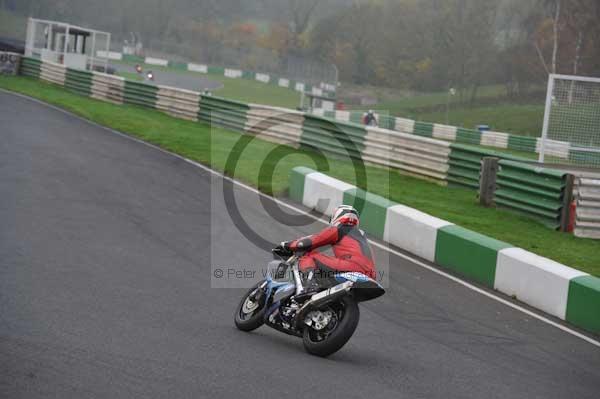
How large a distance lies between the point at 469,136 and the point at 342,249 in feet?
118

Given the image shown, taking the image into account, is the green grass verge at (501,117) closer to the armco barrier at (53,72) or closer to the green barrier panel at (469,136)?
the green barrier panel at (469,136)

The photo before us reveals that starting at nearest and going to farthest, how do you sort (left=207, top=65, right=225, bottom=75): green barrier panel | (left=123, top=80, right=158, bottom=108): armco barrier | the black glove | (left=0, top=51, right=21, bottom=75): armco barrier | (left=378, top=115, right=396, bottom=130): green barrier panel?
the black glove → (left=123, top=80, right=158, bottom=108): armco barrier → (left=0, top=51, right=21, bottom=75): armco barrier → (left=378, top=115, right=396, bottom=130): green barrier panel → (left=207, top=65, right=225, bottom=75): green barrier panel

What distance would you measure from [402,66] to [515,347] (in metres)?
65.4

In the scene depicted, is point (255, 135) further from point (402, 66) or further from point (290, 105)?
point (402, 66)

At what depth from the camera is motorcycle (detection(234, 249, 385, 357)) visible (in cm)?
721

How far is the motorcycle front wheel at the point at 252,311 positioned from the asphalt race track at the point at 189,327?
101mm

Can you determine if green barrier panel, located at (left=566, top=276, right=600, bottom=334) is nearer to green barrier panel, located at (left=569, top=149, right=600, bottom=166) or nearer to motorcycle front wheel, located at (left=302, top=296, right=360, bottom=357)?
motorcycle front wheel, located at (left=302, top=296, right=360, bottom=357)

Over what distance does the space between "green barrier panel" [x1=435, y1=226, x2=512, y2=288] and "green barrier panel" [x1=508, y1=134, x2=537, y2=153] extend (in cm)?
2843

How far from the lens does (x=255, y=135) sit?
26.6 metres

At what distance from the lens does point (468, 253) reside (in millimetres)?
12102

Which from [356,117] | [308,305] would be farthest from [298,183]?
[356,117]

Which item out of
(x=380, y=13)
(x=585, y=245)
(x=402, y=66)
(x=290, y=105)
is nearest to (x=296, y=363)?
(x=585, y=245)

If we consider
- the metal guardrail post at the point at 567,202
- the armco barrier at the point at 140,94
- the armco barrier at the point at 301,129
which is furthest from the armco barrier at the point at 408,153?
the armco barrier at the point at 140,94

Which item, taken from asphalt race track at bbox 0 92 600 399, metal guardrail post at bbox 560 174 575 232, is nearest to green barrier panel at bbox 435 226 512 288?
asphalt race track at bbox 0 92 600 399
